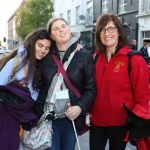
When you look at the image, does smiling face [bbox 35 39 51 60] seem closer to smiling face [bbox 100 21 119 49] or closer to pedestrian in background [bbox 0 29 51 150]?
pedestrian in background [bbox 0 29 51 150]

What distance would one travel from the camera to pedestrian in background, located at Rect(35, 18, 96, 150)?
3530 mm

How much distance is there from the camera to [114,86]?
139 inches

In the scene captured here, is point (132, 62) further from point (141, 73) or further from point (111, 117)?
point (111, 117)

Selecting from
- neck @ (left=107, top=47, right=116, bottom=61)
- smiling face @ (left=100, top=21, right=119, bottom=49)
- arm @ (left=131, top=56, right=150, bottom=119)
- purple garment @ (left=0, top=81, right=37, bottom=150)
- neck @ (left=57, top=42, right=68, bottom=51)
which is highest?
smiling face @ (left=100, top=21, right=119, bottom=49)

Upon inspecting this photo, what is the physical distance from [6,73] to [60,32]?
63 cm

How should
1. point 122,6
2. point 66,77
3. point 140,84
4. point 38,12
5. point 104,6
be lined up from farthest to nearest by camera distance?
point 38,12 → point 104,6 → point 122,6 → point 66,77 → point 140,84

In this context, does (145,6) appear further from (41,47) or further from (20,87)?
(20,87)

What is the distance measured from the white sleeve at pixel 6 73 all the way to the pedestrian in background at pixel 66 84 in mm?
305

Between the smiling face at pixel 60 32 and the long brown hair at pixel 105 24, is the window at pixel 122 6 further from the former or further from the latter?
the smiling face at pixel 60 32

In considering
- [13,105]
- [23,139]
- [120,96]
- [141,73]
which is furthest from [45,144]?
[141,73]

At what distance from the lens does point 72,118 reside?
351cm

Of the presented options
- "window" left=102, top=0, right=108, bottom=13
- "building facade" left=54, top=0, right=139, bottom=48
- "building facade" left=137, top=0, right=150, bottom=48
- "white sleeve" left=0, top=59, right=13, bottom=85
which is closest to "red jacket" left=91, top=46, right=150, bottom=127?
"white sleeve" left=0, top=59, right=13, bottom=85

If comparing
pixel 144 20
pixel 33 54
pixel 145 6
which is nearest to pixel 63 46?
pixel 33 54

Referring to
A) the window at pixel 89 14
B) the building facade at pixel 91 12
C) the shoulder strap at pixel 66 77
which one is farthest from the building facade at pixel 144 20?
the shoulder strap at pixel 66 77
